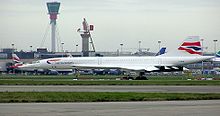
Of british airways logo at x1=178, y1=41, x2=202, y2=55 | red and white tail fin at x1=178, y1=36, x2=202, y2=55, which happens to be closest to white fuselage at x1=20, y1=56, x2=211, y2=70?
british airways logo at x1=178, y1=41, x2=202, y2=55

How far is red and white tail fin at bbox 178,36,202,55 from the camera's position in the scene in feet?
330

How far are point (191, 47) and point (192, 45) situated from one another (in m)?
0.54

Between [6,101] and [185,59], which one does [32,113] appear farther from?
[185,59]

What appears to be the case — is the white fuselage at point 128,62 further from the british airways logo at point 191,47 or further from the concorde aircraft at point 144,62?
the british airways logo at point 191,47

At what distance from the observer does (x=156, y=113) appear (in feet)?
79.7

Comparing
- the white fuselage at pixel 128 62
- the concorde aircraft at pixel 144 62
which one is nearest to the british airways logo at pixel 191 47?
the concorde aircraft at pixel 144 62

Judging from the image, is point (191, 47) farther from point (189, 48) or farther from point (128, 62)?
point (128, 62)

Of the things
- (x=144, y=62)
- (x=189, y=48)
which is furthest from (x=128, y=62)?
(x=189, y=48)

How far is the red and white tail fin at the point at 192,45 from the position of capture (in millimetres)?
100625

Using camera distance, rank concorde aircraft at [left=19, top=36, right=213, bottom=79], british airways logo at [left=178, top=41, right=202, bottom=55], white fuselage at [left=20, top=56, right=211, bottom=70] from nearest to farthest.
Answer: concorde aircraft at [left=19, top=36, right=213, bottom=79] → white fuselage at [left=20, top=56, right=211, bottom=70] → british airways logo at [left=178, top=41, right=202, bottom=55]

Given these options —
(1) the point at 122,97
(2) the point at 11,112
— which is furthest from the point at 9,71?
(2) the point at 11,112

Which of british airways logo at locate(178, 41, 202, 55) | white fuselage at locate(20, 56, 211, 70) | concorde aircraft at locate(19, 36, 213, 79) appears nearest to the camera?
concorde aircraft at locate(19, 36, 213, 79)

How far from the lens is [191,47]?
332 ft

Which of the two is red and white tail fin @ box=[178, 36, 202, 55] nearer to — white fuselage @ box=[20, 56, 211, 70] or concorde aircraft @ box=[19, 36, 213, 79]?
concorde aircraft @ box=[19, 36, 213, 79]
